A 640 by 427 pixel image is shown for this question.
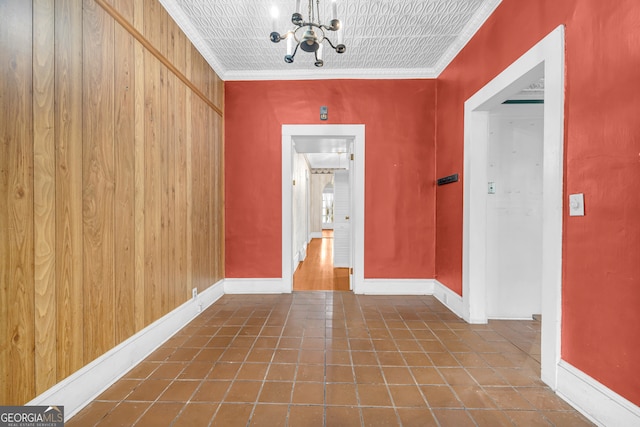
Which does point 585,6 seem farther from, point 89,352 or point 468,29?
point 89,352

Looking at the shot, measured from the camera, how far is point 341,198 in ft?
20.2

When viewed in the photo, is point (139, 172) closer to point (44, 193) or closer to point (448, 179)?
point (44, 193)

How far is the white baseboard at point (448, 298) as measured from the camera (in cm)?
310

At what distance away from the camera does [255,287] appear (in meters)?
3.91

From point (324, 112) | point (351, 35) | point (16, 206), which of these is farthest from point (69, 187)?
point (324, 112)

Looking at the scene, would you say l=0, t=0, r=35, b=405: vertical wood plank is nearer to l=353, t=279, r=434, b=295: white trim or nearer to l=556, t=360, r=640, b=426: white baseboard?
l=556, t=360, r=640, b=426: white baseboard

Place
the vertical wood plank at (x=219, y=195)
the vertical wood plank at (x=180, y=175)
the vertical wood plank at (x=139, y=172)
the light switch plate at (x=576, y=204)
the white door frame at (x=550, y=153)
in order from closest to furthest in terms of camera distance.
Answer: the light switch plate at (x=576, y=204), the white door frame at (x=550, y=153), the vertical wood plank at (x=139, y=172), the vertical wood plank at (x=180, y=175), the vertical wood plank at (x=219, y=195)

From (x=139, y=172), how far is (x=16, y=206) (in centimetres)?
89

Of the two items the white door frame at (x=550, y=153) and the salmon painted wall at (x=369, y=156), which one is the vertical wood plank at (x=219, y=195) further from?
the white door frame at (x=550, y=153)

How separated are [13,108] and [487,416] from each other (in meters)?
2.78

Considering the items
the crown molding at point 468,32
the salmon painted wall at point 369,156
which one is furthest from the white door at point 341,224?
the crown molding at point 468,32

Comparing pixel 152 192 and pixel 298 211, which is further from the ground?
pixel 152 192

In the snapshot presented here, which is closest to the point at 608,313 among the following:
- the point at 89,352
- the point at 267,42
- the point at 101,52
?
the point at 89,352

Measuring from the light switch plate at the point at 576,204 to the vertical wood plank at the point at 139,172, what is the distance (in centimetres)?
284
